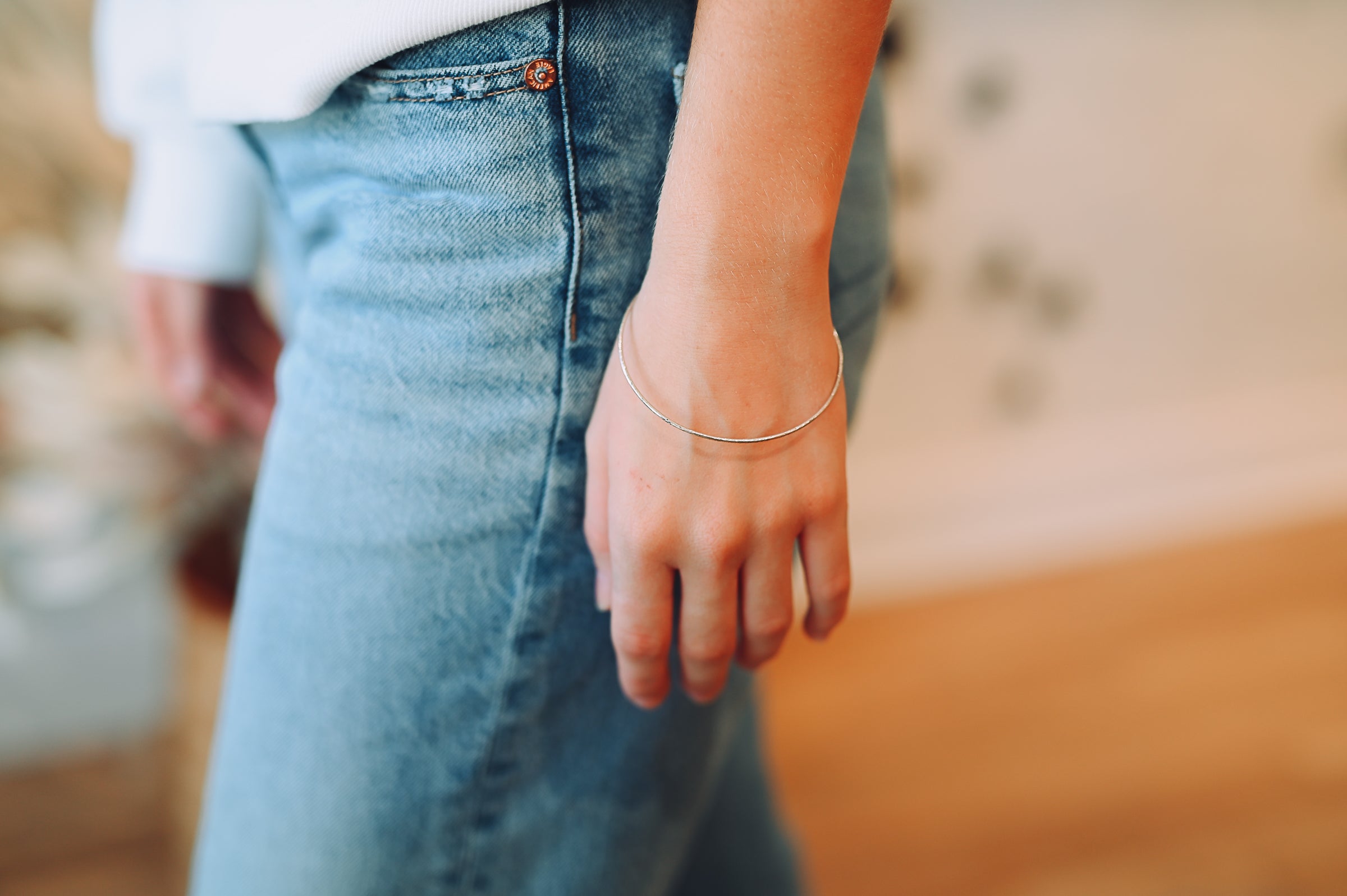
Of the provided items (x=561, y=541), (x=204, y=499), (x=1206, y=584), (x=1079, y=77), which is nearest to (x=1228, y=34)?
(x=1079, y=77)

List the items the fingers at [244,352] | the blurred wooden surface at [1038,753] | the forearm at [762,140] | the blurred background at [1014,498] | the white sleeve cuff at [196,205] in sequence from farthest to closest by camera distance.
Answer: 1. the blurred wooden surface at [1038,753]
2. the blurred background at [1014,498]
3. the fingers at [244,352]
4. the white sleeve cuff at [196,205]
5. the forearm at [762,140]

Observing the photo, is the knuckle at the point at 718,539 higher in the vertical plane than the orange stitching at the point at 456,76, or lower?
lower

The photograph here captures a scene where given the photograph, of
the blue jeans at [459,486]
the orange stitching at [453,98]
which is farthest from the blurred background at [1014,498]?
the orange stitching at [453,98]

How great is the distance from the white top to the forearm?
0.08 metres

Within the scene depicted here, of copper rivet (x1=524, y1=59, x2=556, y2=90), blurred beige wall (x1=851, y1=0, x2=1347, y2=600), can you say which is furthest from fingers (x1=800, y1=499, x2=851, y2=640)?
blurred beige wall (x1=851, y1=0, x2=1347, y2=600)

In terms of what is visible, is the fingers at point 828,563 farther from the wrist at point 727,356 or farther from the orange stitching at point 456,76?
the orange stitching at point 456,76

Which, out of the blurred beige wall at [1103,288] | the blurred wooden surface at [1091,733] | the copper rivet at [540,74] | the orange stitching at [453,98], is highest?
the copper rivet at [540,74]

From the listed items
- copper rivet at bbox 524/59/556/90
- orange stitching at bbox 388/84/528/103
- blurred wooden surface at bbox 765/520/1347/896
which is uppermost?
copper rivet at bbox 524/59/556/90

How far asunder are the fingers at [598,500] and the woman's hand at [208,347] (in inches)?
19.6

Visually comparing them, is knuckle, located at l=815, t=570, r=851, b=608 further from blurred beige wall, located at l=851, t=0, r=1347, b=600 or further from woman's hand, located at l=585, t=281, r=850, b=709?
blurred beige wall, located at l=851, t=0, r=1347, b=600

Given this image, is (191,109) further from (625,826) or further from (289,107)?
(625,826)

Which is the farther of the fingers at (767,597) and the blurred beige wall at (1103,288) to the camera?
the blurred beige wall at (1103,288)

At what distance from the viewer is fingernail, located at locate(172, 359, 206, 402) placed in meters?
0.77

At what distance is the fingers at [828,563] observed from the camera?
422mm
